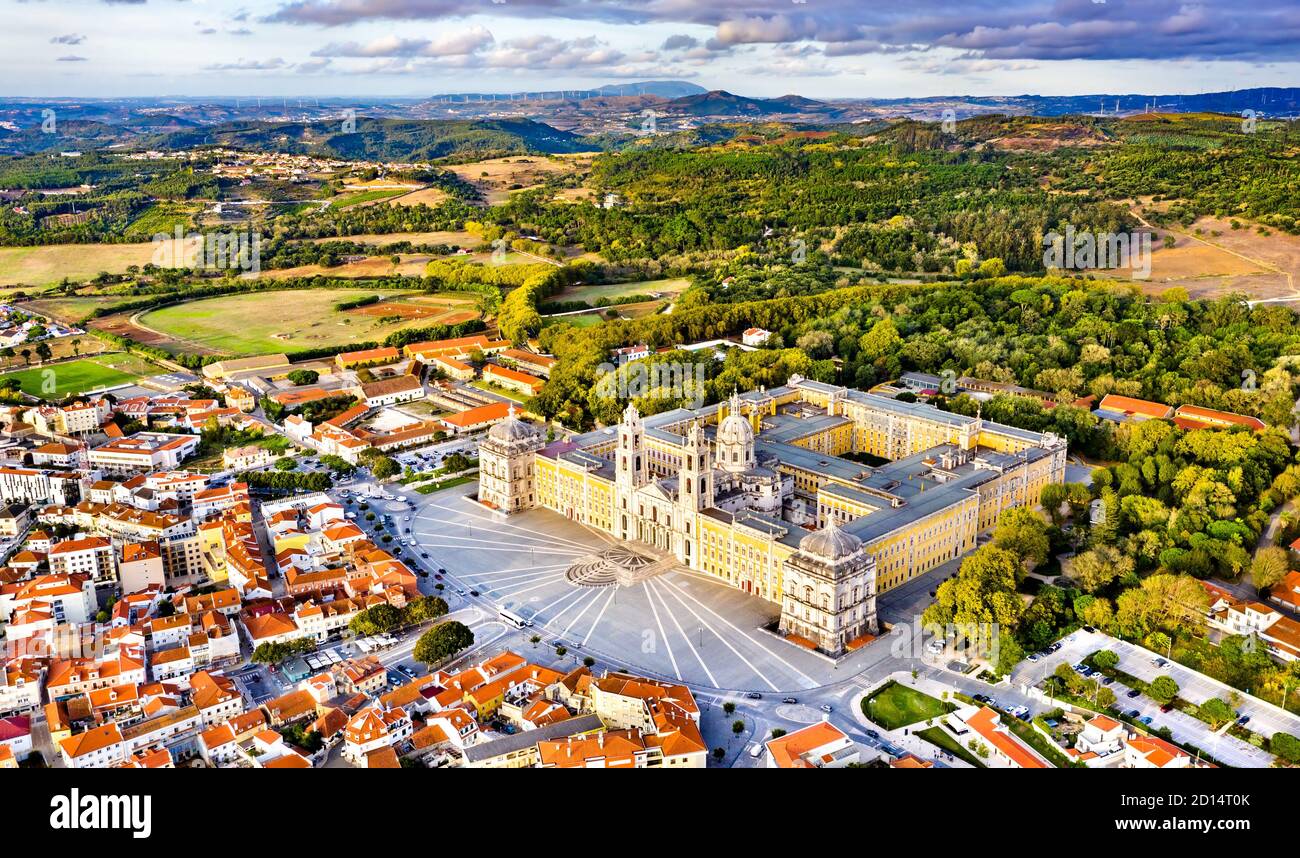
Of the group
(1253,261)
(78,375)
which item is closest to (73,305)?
(78,375)

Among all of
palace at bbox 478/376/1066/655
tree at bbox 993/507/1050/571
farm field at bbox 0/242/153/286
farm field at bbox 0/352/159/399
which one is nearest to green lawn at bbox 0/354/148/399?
farm field at bbox 0/352/159/399

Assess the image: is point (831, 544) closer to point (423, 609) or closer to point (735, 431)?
point (735, 431)

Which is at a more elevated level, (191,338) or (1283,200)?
(1283,200)

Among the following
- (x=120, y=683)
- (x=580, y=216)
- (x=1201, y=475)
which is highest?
(x=580, y=216)

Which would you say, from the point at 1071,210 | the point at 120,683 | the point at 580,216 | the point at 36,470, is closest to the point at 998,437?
the point at 120,683

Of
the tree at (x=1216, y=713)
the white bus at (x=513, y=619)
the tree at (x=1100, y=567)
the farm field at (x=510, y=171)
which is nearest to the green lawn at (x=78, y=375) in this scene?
the white bus at (x=513, y=619)
